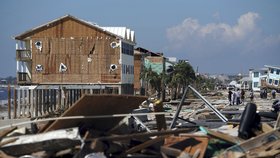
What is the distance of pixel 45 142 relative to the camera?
9219 mm

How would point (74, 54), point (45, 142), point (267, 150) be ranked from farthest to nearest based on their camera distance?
point (74, 54) < point (267, 150) < point (45, 142)

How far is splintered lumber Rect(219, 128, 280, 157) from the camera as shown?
9727 millimetres

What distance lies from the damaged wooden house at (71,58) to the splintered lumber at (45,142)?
40.3 metres

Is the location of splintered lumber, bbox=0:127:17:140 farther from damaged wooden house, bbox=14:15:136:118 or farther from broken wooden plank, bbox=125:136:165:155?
damaged wooden house, bbox=14:15:136:118

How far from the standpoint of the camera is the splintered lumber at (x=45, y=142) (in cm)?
913

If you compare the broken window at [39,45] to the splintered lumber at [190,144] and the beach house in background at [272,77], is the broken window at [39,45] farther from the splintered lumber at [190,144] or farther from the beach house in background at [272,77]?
the beach house in background at [272,77]

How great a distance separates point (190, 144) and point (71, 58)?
41.9 m

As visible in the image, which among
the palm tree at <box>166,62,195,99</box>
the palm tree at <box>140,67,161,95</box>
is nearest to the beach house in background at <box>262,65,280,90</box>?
the palm tree at <box>166,62,195,99</box>

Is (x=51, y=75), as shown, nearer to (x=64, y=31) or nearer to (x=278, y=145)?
(x=64, y=31)

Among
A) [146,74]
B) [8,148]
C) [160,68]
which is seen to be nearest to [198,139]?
[8,148]

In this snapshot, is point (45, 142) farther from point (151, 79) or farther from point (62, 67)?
point (151, 79)

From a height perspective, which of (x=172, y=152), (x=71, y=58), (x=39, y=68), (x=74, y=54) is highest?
(x=74, y=54)

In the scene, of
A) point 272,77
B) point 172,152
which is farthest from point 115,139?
point 272,77

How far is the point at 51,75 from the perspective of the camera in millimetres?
51844
